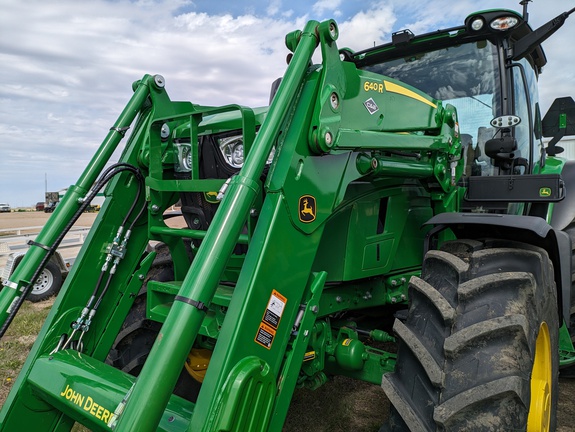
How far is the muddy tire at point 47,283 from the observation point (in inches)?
278

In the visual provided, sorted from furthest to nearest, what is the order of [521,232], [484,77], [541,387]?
[484,77], [521,232], [541,387]

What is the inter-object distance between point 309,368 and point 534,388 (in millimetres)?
1092

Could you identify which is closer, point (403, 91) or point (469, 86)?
point (403, 91)

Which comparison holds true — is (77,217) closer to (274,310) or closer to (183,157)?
(183,157)

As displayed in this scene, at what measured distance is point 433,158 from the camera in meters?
2.83

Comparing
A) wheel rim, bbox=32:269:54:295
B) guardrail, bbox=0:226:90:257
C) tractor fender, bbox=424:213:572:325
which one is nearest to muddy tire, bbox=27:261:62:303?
wheel rim, bbox=32:269:54:295

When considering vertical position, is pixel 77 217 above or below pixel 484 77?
below

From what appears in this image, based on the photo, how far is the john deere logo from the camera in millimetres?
2043

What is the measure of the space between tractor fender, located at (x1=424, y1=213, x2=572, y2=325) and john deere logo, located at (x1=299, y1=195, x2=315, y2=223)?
749 mm

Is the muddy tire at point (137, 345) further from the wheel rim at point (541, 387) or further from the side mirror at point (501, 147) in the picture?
the side mirror at point (501, 147)

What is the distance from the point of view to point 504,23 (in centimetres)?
304

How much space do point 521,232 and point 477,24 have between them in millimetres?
1462

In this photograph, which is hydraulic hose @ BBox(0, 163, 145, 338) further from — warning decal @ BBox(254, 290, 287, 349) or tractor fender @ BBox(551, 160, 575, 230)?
tractor fender @ BBox(551, 160, 575, 230)

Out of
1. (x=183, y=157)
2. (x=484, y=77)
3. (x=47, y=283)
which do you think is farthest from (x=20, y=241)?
(x=484, y=77)
